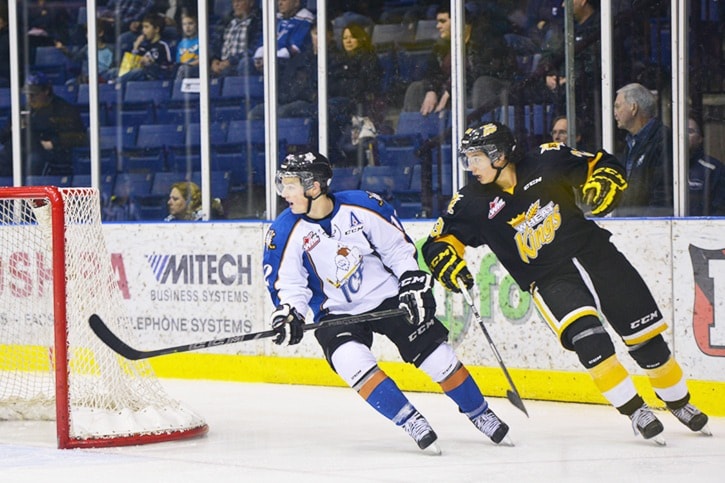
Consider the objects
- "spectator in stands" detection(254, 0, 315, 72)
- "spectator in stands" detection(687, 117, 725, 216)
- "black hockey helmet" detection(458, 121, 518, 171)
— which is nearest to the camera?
"black hockey helmet" detection(458, 121, 518, 171)

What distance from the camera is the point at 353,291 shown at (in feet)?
15.9

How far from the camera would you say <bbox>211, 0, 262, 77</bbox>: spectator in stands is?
7508 mm

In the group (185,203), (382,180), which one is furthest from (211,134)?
(382,180)

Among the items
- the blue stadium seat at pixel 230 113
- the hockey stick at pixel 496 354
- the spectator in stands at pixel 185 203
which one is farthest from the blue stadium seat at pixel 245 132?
the hockey stick at pixel 496 354

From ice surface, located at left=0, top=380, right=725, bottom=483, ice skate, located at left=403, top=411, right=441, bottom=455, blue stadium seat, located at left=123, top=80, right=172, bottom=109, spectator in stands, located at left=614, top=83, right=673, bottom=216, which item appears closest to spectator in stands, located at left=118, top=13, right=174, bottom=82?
blue stadium seat, located at left=123, top=80, right=172, bottom=109

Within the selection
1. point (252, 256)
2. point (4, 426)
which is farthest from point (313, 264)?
point (252, 256)

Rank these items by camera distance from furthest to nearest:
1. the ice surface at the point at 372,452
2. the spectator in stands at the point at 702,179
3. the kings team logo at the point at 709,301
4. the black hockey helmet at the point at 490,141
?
the spectator in stands at the point at 702,179
the kings team logo at the point at 709,301
the black hockey helmet at the point at 490,141
the ice surface at the point at 372,452

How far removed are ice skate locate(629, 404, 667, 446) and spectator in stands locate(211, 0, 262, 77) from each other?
3600 millimetres

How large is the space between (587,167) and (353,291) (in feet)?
3.09

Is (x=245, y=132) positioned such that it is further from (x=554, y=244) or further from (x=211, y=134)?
(x=554, y=244)

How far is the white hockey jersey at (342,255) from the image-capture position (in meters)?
4.82

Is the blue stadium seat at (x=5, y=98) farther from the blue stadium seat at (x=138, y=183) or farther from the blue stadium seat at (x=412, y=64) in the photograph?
the blue stadium seat at (x=412, y=64)

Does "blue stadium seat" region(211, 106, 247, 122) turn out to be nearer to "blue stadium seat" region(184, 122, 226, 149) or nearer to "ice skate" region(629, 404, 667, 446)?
"blue stadium seat" region(184, 122, 226, 149)

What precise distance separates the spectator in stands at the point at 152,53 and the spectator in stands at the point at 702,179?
3257mm
